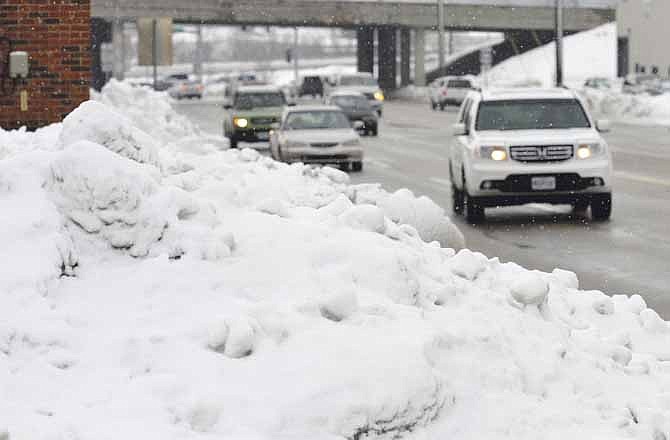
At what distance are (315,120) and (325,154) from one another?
1.67m

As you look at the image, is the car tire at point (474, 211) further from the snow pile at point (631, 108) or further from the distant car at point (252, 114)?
the snow pile at point (631, 108)

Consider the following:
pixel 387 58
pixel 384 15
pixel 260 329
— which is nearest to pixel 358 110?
pixel 260 329

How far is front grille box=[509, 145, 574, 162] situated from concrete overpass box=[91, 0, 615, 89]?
Answer: 6576 cm

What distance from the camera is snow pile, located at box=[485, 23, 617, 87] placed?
121m

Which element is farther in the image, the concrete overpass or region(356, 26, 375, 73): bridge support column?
region(356, 26, 375, 73): bridge support column

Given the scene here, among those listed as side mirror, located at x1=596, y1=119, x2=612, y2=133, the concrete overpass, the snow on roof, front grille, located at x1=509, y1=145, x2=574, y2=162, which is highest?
the concrete overpass

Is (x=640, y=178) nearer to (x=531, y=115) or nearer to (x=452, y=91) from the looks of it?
(x=531, y=115)

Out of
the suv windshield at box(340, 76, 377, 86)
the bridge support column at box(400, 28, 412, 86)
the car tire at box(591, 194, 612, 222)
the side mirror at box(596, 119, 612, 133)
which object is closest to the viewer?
the car tire at box(591, 194, 612, 222)

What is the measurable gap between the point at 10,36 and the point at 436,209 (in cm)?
693

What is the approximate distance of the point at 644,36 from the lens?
111062mm

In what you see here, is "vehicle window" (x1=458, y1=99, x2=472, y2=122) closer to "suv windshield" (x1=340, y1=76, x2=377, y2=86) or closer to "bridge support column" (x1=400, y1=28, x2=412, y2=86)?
"suv windshield" (x1=340, y1=76, x2=377, y2=86)

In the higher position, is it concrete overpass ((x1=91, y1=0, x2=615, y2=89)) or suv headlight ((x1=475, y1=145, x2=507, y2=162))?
Result: concrete overpass ((x1=91, y1=0, x2=615, y2=89))

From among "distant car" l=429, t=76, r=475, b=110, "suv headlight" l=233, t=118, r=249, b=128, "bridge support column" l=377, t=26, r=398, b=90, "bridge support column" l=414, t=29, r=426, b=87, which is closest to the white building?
"bridge support column" l=414, t=29, r=426, b=87

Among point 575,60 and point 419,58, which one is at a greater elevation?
point 419,58
